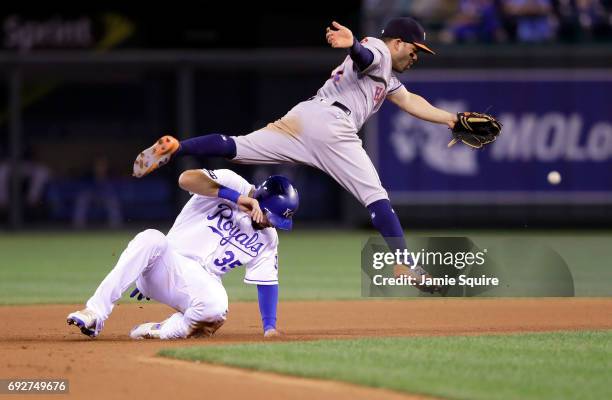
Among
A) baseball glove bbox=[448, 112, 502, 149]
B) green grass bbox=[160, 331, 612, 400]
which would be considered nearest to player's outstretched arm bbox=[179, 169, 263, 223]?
green grass bbox=[160, 331, 612, 400]

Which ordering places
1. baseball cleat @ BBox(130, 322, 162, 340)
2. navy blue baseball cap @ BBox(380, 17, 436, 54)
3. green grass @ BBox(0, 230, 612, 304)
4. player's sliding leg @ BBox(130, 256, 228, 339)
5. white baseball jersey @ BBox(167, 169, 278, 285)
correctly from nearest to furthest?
player's sliding leg @ BBox(130, 256, 228, 339) < white baseball jersey @ BBox(167, 169, 278, 285) < baseball cleat @ BBox(130, 322, 162, 340) < navy blue baseball cap @ BBox(380, 17, 436, 54) < green grass @ BBox(0, 230, 612, 304)

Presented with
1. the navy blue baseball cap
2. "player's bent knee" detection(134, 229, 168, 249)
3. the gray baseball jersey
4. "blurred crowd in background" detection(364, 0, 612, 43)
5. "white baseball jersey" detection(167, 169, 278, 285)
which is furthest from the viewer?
"blurred crowd in background" detection(364, 0, 612, 43)

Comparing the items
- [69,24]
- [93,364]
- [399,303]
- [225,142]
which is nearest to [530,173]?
[69,24]

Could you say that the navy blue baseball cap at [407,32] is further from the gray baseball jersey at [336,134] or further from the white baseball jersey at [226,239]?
the white baseball jersey at [226,239]

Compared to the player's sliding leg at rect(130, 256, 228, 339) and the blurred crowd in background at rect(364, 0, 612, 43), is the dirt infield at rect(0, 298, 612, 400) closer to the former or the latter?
the player's sliding leg at rect(130, 256, 228, 339)

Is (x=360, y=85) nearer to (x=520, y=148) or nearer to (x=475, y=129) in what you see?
(x=475, y=129)

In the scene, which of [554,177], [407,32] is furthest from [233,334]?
[554,177]

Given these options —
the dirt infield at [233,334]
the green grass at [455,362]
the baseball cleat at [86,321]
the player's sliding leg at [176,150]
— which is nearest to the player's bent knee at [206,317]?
the dirt infield at [233,334]
